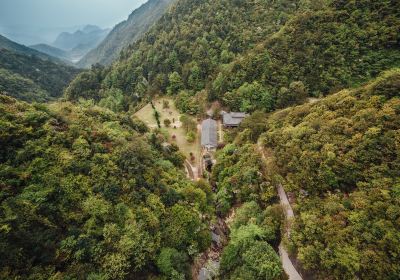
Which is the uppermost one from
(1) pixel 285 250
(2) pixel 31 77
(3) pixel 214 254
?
(2) pixel 31 77

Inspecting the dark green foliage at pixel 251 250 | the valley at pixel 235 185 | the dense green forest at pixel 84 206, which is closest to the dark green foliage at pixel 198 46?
the valley at pixel 235 185

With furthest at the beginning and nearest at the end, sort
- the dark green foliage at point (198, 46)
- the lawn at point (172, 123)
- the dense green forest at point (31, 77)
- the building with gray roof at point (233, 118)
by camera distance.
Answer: the dense green forest at point (31, 77), the dark green foliage at point (198, 46), the building with gray roof at point (233, 118), the lawn at point (172, 123)

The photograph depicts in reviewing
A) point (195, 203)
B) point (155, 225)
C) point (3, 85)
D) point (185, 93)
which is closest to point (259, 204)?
point (195, 203)

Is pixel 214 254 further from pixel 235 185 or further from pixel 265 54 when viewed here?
pixel 265 54

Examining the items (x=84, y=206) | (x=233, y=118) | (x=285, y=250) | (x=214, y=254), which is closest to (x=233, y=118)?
(x=233, y=118)

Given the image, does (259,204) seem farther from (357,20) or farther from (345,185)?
(357,20)

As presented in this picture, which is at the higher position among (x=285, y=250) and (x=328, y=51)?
(x=328, y=51)

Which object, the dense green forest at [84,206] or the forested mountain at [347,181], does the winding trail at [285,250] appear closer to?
the forested mountain at [347,181]
